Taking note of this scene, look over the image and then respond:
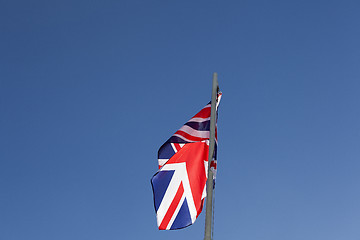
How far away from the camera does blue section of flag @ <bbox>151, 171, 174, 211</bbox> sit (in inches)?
607

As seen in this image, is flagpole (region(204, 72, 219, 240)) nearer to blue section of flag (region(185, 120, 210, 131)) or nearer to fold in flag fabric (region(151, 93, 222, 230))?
fold in flag fabric (region(151, 93, 222, 230))

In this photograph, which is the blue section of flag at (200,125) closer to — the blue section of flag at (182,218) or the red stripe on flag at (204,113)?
the red stripe on flag at (204,113)

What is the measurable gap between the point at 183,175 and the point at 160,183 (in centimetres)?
79

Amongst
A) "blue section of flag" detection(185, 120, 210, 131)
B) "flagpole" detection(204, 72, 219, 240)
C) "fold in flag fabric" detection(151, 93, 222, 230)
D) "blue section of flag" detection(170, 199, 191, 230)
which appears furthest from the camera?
"blue section of flag" detection(185, 120, 210, 131)

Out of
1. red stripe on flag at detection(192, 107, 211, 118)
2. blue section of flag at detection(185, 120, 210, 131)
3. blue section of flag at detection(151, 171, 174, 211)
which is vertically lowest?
blue section of flag at detection(151, 171, 174, 211)

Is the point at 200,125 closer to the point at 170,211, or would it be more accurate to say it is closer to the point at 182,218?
the point at 170,211

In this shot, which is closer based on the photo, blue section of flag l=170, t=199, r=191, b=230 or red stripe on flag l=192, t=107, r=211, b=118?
blue section of flag l=170, t=199, r=191, b=230

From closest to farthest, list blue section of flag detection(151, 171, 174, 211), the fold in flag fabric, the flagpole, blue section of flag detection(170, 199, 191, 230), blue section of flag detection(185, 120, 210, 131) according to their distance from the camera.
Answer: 1. the flagpole
2. blue section of flag detection(170, 199, 191, 230)
3. the fold in flag fabric
4. blue section of flag detection(151, 171, 174, 211)
5. blue section of flag detection(185, 120, 210, 131)

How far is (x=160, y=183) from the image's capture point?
15633 mm

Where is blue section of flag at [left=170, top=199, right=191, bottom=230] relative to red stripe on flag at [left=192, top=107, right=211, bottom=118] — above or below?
below

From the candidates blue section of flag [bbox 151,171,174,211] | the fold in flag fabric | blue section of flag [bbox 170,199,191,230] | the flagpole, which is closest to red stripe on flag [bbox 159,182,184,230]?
the fold in flag fabric

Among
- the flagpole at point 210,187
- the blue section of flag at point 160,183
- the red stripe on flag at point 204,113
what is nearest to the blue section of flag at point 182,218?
the blue section of flag at point 160,183

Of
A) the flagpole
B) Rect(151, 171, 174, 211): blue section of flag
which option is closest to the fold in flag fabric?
Rect(151, 171, 174, 211): blue section of flag

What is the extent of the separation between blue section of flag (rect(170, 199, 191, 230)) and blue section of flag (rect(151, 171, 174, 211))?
2.74ft
